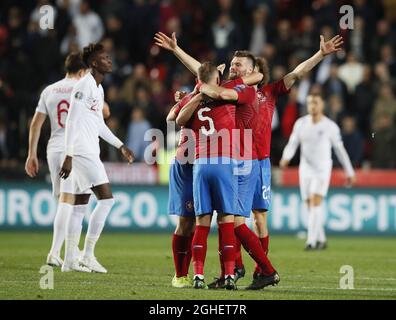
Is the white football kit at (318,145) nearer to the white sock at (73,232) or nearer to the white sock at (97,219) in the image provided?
the white sock at (97,219)

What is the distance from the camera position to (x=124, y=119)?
2194 cm

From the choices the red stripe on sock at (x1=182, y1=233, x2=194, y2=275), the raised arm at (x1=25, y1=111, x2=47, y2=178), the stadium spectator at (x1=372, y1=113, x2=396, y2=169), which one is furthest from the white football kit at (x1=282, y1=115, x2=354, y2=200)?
the red stripe on sock at (x1=182, y1=233, x2=194, y2=275)

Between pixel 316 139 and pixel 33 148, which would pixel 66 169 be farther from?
pixel 316 139

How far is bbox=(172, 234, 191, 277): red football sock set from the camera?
1142cm

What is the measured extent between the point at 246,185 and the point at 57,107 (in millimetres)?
3317

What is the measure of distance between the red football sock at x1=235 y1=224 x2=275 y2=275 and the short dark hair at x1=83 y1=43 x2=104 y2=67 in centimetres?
300

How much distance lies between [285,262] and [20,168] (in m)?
7.45

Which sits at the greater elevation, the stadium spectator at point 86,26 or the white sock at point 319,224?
the stadium spectator at point 86,26

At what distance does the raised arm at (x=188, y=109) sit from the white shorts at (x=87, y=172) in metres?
2.08

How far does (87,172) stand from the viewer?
1273 cm

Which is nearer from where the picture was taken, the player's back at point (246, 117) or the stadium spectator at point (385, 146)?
the player's back at point (246, 117)

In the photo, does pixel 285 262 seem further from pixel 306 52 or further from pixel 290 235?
pixel 306 52

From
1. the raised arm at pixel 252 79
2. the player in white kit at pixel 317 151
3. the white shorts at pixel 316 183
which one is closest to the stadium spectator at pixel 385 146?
the player in white kit at pixel 317 151

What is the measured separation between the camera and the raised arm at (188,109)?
425 inches
